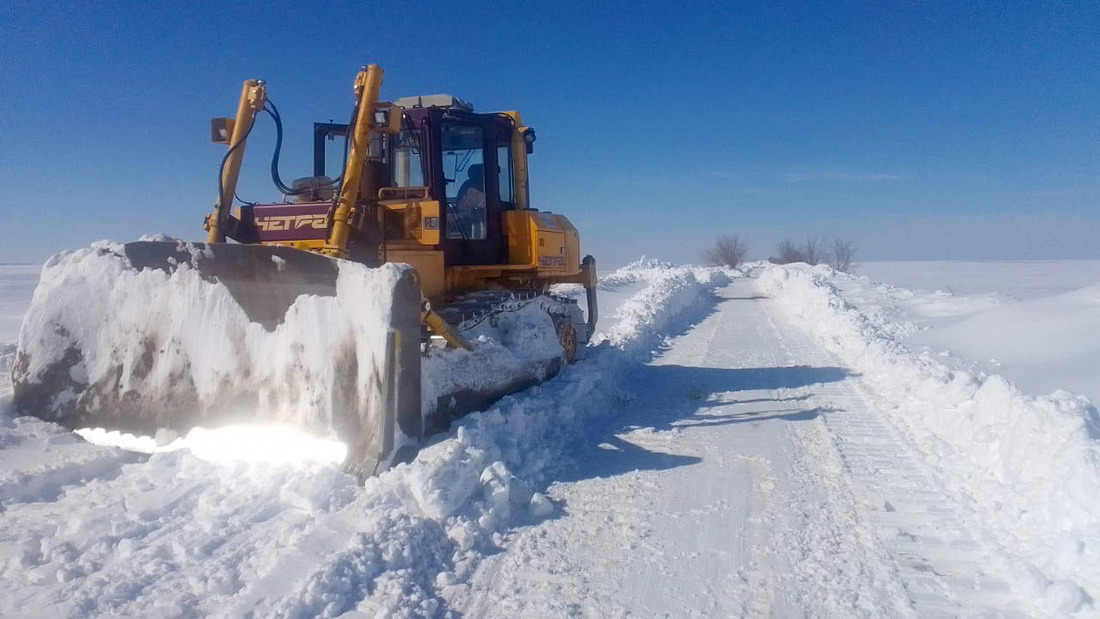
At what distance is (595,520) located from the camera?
14.1 feet

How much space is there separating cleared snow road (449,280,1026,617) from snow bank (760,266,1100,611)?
215 millimetres

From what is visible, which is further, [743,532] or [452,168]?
[452,168]

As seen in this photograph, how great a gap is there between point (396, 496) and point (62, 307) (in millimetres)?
3445

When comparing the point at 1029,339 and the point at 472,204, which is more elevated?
the point at 472,204

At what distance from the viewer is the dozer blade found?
187 inches

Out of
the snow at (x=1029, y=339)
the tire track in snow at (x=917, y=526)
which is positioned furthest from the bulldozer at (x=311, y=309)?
the snow at (x=1029, y=339)

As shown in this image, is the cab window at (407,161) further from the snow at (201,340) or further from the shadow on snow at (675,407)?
the shadow on snow at (675,407)

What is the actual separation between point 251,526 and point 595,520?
6.32 ft

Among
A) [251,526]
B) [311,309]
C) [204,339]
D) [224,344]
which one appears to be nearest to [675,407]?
[311,309]

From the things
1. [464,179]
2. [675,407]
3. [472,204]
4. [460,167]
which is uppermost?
[460,167]

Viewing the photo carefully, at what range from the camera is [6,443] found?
4.96 m

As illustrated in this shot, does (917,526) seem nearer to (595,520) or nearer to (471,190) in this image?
(595,520)

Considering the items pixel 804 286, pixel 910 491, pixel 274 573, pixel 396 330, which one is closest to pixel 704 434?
pixel 910 491

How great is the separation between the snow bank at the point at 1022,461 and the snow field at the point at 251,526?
2617 millimetres
